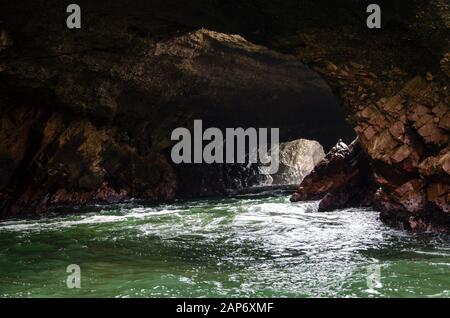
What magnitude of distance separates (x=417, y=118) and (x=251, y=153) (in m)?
24.2

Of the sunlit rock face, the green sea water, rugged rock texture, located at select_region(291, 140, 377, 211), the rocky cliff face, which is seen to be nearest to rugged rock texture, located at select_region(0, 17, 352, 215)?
the rocky cliff face

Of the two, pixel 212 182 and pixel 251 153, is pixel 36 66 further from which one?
pixel 251 153

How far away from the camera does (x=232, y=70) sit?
21141mm

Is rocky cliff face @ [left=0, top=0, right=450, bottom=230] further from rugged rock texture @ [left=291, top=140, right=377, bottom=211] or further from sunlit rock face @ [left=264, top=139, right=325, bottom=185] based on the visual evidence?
sunlit rock face @ [left=264, top=139, right=325, bottom=185]

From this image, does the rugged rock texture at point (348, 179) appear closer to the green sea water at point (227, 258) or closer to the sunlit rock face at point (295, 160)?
the green sea water at point (227, 258)

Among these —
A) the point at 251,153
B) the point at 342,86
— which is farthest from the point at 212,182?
the point at 342,86

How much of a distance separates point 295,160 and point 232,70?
1292 inches

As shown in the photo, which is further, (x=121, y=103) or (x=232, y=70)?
(x=232, y=70)

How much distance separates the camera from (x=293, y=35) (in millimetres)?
11688

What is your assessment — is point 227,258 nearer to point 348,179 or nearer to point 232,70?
point 348,179

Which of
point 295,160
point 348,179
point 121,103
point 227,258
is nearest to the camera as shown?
point 227,258

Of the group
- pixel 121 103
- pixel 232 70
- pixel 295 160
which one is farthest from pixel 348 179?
pixel 295 160

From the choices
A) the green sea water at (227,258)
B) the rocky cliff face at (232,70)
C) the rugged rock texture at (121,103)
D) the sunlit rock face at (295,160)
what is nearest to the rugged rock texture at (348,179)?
the green sea water at (227,258)

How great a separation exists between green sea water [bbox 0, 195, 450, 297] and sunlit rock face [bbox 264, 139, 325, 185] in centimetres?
3104
